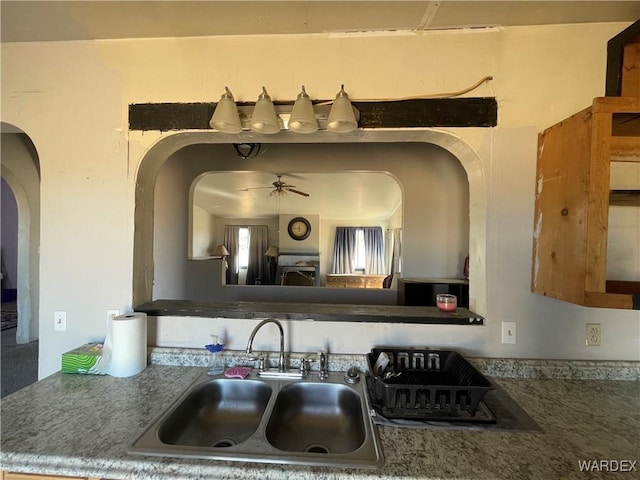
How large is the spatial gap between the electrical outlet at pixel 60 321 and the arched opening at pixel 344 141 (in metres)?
0.35

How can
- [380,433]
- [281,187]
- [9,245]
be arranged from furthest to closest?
[9,245]
[281,187]
[380,433]

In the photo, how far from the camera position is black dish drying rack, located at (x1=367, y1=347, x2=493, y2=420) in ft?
3.37

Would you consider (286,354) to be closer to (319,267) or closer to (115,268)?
(115,268)

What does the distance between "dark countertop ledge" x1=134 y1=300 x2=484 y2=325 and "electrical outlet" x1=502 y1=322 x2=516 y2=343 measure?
4.2 inches

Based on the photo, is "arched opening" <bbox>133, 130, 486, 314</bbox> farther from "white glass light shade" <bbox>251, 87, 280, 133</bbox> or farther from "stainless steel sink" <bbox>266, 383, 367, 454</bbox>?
"stainless steel sink" <bbox>266, 383, 367, 454</bbox>

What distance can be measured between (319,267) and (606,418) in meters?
6.31

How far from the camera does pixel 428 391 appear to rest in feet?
3.43

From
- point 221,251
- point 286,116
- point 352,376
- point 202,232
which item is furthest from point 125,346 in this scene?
point 202,232

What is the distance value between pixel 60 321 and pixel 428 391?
66.9 inches

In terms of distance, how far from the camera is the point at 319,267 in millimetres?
7254

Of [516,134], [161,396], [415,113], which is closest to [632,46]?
[516,134]

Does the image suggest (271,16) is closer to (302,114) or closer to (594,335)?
(302,114)

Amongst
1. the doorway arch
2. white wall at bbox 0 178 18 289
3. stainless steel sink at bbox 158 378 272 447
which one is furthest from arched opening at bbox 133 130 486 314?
white wall at bbox 0 178 18 289

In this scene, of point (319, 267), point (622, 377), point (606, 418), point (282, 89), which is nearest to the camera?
point (606, 418)
